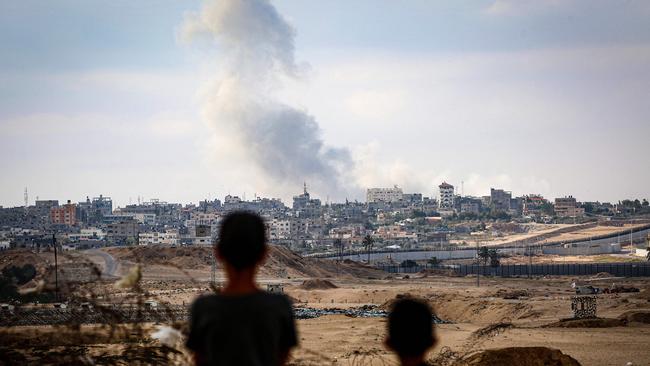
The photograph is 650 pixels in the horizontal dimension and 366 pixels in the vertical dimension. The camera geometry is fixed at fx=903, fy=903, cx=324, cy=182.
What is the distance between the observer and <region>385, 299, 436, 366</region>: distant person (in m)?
3.98

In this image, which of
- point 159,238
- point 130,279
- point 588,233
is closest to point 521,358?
point 130,279

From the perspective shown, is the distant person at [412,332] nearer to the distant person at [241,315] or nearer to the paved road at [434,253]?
the distant person at [241,315]

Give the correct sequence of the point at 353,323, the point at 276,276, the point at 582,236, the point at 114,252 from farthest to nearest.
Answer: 1. the point at 582,236
2. the point at 114,252
3. the point at 276,276
4. the point at 353,323

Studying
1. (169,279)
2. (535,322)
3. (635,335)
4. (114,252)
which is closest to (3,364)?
(635,335)

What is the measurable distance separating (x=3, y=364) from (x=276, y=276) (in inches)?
3276

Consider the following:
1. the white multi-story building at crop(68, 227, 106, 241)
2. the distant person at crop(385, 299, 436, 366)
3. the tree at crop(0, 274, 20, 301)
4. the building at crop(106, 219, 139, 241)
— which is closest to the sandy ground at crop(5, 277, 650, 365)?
the tree at crop(0, 274, 20, 301)

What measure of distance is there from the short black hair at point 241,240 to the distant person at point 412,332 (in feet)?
2.23

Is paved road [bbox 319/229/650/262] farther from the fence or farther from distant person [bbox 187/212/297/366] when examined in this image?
distant person [bbox 187/212/297/366]

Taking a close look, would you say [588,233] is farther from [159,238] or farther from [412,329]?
[412,329]

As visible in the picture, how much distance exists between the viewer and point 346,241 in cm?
19450

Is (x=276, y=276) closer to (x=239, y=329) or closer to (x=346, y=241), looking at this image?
(x=239, y=329)

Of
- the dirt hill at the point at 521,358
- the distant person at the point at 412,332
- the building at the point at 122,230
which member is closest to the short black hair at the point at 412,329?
the distant person at the point at 412,332

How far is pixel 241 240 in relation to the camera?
3.83 metres

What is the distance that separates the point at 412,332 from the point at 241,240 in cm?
87
